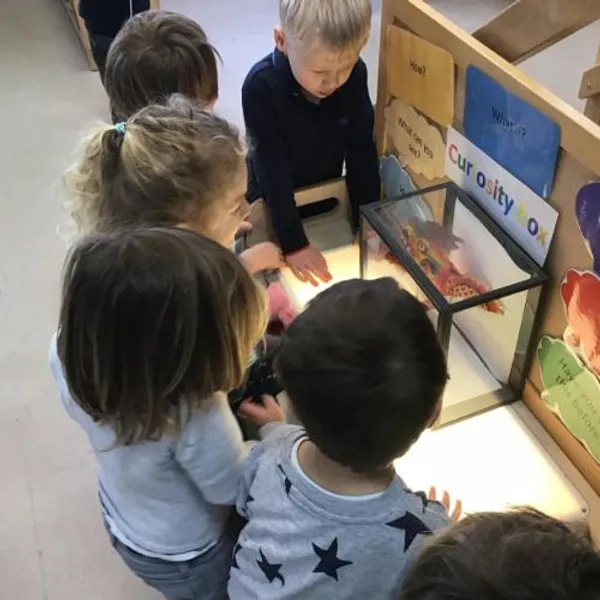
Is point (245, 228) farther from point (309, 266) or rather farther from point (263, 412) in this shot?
point (263, 412)

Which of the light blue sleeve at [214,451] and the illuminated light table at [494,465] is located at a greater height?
the light blue sleeve at [214,451]

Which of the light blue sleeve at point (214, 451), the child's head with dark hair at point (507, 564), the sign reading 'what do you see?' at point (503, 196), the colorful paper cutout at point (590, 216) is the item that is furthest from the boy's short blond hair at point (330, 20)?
the child's head with dark hair at point (507, 564)

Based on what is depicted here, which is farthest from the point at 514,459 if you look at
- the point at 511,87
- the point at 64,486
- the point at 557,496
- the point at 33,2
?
the point at 33,2

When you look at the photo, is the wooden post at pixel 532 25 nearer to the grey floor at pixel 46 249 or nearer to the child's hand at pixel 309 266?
the child's hand at pixel 309 266

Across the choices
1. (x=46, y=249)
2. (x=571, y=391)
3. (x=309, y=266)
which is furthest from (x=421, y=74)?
(x=46, y=249)

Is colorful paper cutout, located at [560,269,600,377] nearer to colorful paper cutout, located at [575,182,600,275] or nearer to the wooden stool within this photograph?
colorful paper cutout, located at [575,182,600,275]

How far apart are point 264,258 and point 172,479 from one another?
0.45m

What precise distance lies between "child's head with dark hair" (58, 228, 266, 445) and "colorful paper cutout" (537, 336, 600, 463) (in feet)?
1.26

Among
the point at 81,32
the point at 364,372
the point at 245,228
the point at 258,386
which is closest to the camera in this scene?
the point at 364,372

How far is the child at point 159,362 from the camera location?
2.31 ft

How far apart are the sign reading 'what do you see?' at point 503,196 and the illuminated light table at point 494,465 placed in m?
0.21

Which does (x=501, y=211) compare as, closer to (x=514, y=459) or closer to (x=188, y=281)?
(x=514, y=459)

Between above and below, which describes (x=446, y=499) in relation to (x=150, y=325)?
below

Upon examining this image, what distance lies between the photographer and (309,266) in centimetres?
120
